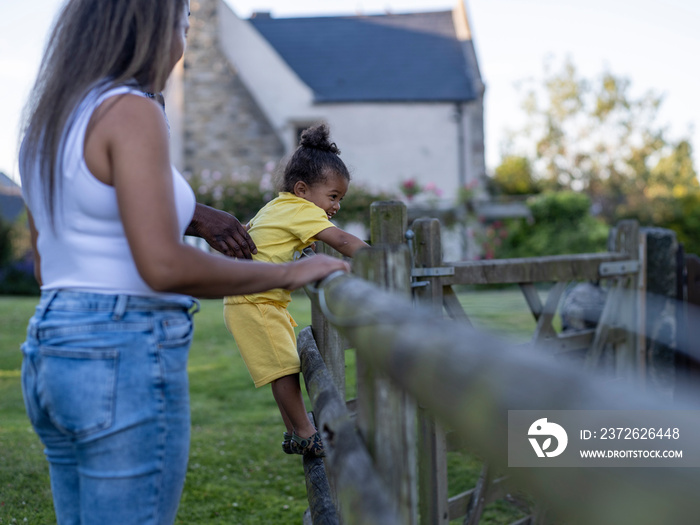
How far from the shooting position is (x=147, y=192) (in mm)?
1268

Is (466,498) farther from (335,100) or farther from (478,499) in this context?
(335,100)

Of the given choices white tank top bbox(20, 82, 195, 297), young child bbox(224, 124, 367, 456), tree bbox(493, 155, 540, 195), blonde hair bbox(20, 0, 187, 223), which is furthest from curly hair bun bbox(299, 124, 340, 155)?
tree bbox(493, 155, 540, 195)

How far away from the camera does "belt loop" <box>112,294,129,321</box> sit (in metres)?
1.33

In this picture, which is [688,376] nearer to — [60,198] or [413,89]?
[60,198]

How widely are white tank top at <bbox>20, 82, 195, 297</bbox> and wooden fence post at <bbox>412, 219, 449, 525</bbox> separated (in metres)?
A: 2.21

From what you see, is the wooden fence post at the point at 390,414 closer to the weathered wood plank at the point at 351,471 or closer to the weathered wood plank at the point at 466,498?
the weathered wood plank at the point at 351,471

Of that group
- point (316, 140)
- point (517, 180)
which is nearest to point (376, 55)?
point (517, 180)

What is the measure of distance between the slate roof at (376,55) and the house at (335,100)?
4cm

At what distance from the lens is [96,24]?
4.66 ft

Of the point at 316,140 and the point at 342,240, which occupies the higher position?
the point at 316,140

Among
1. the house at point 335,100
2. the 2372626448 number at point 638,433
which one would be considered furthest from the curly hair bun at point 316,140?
the house at point 335,100

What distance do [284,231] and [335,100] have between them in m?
19.0

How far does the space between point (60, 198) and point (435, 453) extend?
261cm

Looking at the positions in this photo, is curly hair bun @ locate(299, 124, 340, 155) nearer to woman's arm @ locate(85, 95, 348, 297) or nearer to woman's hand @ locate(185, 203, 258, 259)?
woman's hand @ locate(185, 203, 258, 259)
